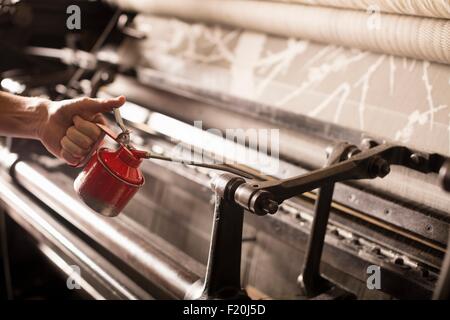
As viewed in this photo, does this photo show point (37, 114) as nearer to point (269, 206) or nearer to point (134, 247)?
point (134, 247)

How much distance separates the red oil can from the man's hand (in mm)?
48

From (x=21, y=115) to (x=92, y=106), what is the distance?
0.97 ft

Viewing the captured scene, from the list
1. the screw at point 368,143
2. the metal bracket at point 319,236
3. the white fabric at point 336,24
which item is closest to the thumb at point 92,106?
the metal bracket at point 319,236

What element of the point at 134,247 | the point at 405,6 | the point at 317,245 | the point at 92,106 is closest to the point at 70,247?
the point at 134,247

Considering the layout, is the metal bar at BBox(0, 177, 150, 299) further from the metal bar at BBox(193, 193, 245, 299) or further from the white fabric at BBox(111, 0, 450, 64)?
the white fabric at BBox(111, 0, 450, 64)

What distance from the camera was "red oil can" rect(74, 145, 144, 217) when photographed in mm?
1199

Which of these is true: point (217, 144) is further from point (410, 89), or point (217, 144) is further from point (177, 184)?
point (410, 89)

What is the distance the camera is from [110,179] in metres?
1.20

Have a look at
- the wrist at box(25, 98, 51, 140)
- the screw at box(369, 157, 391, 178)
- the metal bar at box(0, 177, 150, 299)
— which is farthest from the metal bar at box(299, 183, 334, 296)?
the wrist at box(25, 98, 51, 140)

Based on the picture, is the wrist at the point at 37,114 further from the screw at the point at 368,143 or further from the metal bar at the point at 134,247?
the screw at the point at 368,143

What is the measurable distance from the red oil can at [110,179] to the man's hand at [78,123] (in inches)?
1.9

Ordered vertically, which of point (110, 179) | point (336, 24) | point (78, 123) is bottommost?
point (110, 179)
